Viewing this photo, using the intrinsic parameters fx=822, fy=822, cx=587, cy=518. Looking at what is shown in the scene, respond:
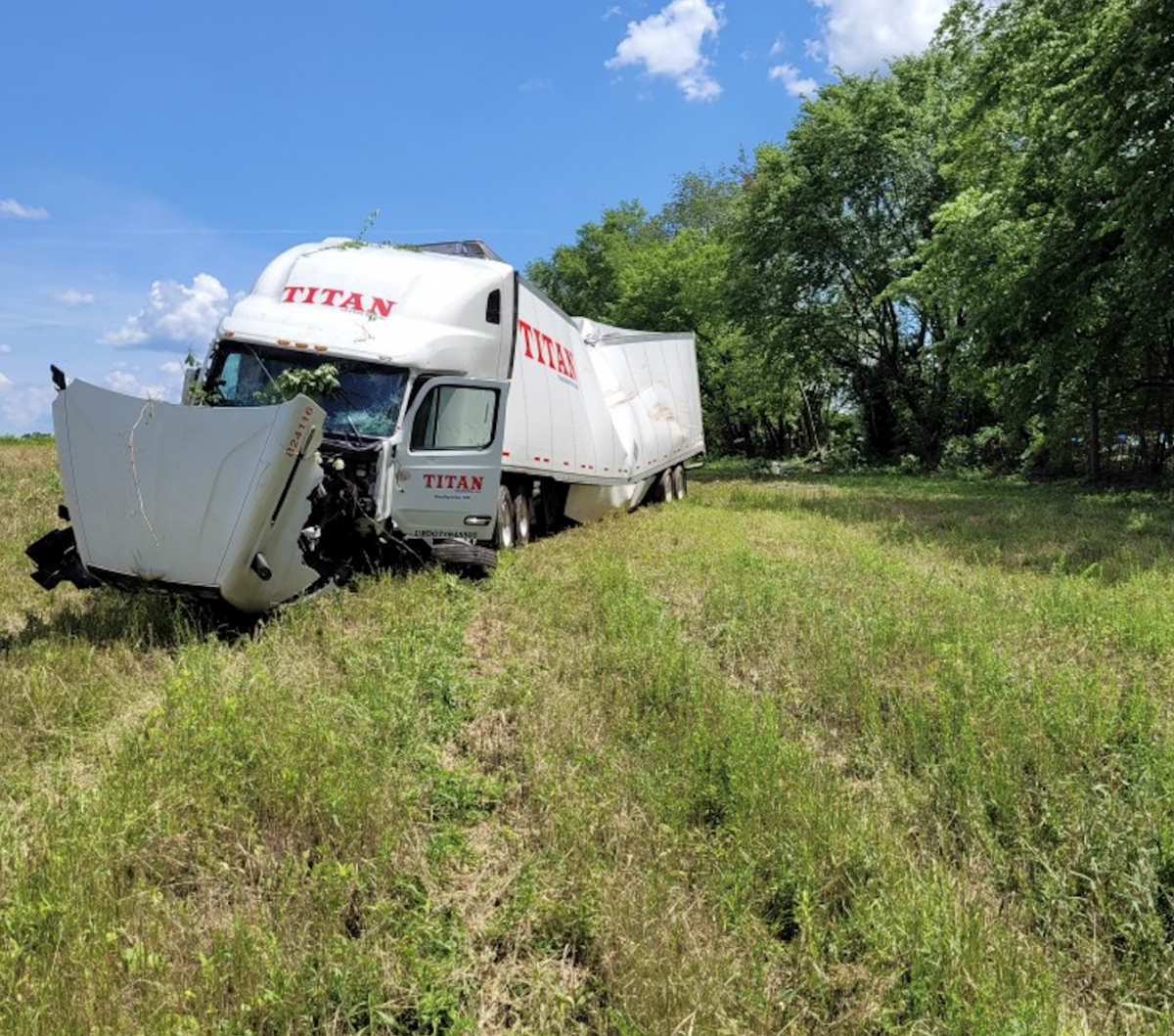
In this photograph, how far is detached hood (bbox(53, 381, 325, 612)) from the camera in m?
5.48

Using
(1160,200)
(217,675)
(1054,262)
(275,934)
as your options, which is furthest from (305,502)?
(1054,262)

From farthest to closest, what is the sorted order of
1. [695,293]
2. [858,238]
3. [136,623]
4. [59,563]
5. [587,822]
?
[695,293] → [858,238] → [59,563] → [136,623] → [587,822]

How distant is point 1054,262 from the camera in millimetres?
15117

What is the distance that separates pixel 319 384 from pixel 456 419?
130 centimetres

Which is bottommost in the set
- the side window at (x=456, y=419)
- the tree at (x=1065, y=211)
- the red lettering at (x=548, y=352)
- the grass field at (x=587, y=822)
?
the grass field at (x=587, y=822)

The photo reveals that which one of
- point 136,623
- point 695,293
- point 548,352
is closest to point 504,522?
point 548,352

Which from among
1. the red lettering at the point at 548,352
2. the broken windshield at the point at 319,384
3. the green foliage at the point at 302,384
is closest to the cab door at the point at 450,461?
the broken windshield at the point at 319,384

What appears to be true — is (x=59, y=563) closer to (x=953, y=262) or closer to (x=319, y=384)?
(x=319, y=384)

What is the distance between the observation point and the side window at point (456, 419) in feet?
25.5

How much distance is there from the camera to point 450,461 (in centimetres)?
789

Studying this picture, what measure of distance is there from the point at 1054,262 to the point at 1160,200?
3.45 metres

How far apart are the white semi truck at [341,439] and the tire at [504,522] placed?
0.04 meters

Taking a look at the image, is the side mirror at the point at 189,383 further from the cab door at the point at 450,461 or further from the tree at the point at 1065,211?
Answer: the tree at the point at 1065,211

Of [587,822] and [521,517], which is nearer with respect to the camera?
[587,822]
